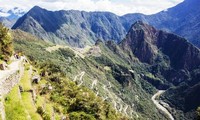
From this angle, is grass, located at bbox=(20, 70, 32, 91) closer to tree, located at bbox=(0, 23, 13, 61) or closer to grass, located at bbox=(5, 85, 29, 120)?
tree, located at bbox=(0, 23, 13, 61)

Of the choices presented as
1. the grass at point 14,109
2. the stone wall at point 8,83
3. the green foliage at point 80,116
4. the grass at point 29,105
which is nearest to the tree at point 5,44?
the stone wall at point 8,83

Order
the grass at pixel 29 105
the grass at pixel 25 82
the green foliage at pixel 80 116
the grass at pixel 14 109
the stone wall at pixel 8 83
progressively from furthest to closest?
the green foliage at pixel 80 116
the grass at pixel 25 82
the grass at pixel 29 105
the stone wall at pixel 8 83
the grass at pixel 14 109

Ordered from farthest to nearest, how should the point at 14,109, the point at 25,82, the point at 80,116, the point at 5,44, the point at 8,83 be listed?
the point at 80,116 < the point at 5,44 < the point at 25,82 < the point at 8,83 < the point at 14,109

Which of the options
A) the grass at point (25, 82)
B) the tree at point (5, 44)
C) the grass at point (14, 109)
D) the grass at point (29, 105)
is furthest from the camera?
the tree at point (5, 44)

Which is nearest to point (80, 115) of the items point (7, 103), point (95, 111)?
point (95, 111)

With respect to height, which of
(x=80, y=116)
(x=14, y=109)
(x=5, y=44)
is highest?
(x=14, y=109)

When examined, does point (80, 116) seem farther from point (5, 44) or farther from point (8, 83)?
point (8, 83)

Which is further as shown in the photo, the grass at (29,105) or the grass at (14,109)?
the grass at (29,105)

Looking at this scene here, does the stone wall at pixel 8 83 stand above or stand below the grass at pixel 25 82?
above

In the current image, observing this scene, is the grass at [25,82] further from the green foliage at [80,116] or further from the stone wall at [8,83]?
the green foliage at [80,116]

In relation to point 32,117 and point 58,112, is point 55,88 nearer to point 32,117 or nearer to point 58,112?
point 58,112

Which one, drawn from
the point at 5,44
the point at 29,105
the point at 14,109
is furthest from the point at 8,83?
the point at 5,44
